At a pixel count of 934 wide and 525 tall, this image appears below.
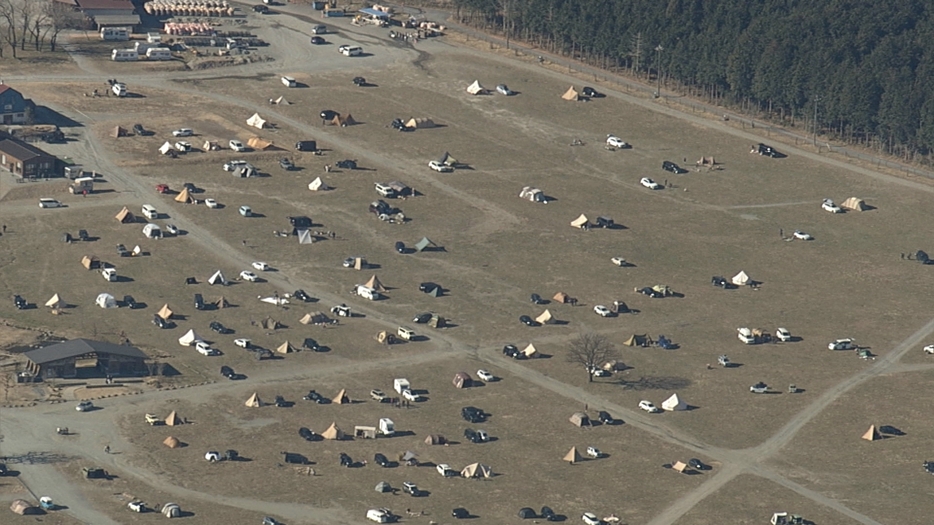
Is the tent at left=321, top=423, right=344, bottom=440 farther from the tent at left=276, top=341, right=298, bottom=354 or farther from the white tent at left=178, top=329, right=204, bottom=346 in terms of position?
the white tent at left=178, top=329, right=204, bottom=346

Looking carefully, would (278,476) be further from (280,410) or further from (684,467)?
(684,467)

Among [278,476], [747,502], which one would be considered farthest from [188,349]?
[747,502]

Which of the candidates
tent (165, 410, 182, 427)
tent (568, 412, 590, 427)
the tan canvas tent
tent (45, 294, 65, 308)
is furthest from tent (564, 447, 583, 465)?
tent (45, 294, 65, 308)

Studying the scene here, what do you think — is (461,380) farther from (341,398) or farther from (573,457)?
(573,457)

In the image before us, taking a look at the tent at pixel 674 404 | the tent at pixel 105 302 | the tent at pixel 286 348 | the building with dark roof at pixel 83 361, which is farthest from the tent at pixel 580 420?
the tent at pixel 105 302

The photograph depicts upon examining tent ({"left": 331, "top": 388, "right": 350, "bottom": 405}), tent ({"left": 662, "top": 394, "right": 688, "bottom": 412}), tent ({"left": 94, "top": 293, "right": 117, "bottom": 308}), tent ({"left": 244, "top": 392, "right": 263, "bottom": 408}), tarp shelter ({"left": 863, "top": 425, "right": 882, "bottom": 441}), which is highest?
tarp shelter ({"left": 863, "top": 425, "right": 882, "bottom": 441})
